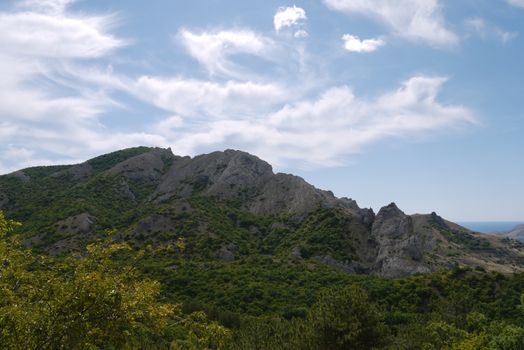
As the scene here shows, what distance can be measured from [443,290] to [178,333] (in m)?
49.4

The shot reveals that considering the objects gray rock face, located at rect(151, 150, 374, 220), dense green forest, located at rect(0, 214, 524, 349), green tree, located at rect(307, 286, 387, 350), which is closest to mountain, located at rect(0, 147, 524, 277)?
gray rock face, located at rect(151, 150, 374, 220)

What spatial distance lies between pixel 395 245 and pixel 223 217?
5930cm

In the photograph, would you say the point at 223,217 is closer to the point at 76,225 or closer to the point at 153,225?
the point at 153,225

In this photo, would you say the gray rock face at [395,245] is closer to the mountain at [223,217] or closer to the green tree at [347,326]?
the mountain at [223,217]

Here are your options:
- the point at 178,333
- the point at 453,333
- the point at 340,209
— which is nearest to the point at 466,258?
the point at 340,209

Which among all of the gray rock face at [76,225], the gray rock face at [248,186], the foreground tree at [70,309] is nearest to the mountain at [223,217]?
the gray rock face at [76,225]

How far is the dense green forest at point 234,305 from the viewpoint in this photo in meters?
11.6

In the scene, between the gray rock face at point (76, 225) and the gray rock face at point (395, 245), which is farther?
the gray rock face at point (76, 225)

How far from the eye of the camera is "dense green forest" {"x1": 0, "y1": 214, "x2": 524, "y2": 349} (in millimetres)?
11648

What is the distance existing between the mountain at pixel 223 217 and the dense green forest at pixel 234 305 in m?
16.2

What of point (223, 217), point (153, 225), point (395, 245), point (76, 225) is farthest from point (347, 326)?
point (223, 217)

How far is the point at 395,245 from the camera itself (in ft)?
358

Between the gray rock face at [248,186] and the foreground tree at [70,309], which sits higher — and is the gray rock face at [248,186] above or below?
above

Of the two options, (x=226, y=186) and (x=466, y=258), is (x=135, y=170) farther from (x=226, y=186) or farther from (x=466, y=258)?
(x=466, y=258)
